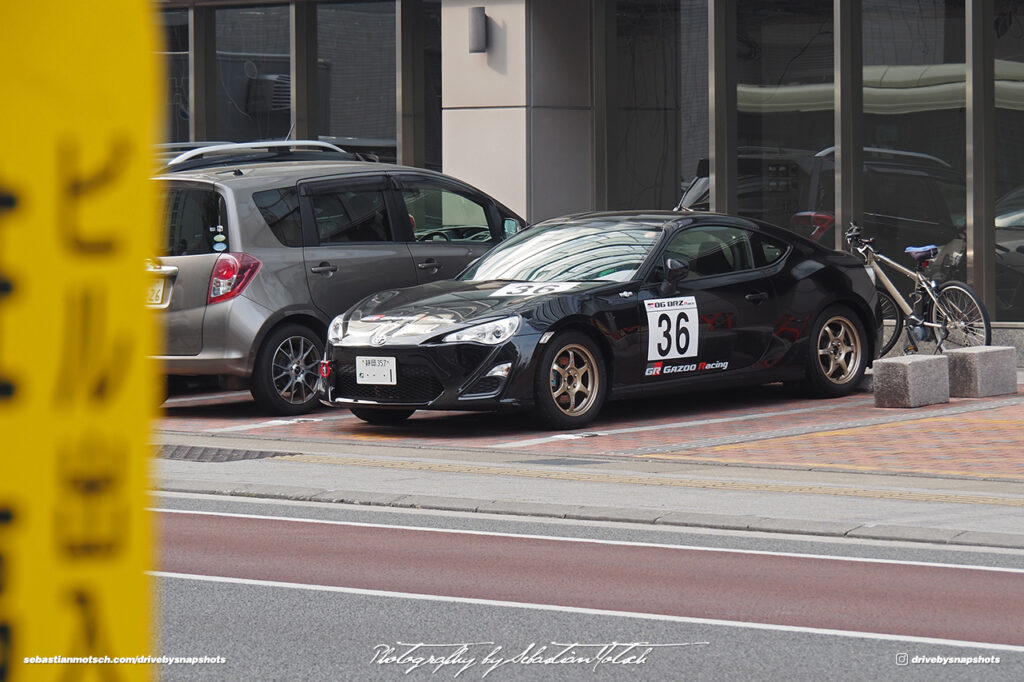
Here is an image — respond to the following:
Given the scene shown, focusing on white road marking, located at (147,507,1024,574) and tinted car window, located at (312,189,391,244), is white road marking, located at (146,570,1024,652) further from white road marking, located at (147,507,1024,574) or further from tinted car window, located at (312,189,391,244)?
tinted car window, located at (312,189,391,244)

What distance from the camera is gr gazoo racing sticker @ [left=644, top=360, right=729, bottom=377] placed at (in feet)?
40.6

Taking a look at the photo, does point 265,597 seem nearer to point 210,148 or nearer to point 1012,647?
point 1012,647

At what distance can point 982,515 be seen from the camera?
330 inches

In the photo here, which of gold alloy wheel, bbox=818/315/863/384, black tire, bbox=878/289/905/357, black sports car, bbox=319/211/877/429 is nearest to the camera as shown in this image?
black sports car, bbox=319/211/877/429

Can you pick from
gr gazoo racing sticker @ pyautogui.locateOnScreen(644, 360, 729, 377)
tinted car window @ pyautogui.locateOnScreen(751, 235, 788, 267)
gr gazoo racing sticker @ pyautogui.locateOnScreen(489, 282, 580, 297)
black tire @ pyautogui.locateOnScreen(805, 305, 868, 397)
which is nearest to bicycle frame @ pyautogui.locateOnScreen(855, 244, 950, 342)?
black tire @ pyautogui.locateOnScreen(805, 305, 868, 397)

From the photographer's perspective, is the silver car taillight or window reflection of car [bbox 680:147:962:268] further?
window reflection of car [bbox 680:147:962:268]

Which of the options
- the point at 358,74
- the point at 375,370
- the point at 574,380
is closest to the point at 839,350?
the point at 574,380

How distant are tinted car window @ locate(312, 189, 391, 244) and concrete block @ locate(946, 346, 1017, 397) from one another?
4905 millimetres

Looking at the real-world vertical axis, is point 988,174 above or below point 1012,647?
above

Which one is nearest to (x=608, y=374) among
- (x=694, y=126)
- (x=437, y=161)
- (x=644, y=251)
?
(x=644, y=251)

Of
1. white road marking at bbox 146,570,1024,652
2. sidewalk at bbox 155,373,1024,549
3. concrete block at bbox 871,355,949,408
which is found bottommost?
white road marking at bbox 146,570,1024,652

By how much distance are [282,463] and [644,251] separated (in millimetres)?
3416

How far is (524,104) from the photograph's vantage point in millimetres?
19609

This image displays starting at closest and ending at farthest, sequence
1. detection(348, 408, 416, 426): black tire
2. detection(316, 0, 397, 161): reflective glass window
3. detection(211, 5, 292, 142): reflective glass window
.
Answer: detection(348, 408, 416, 426): black tire
detection(316, 0, 397, 161): reflective glass window
detection(211, 5, 292, 142): reflective glass window
